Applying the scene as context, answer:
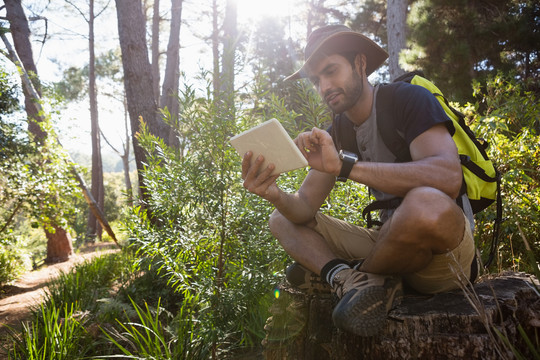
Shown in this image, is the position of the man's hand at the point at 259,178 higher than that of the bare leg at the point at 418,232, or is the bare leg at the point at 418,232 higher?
the man's hand at the point at 259,178

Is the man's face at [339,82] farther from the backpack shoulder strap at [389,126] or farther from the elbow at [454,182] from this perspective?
the elbow at [454,182]

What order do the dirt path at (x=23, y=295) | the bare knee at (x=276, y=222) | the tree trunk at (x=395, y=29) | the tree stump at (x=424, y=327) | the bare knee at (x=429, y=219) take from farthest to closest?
the tree trunk at (x=395, y=29)
the dirt path at (x=23, y=295)
the bare knee at (x=276, y=222)
the bare knee at (x=429, y=219)
the tree stump at (x=424, y=327)

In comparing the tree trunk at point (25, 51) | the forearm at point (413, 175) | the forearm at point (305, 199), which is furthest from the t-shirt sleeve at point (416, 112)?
the tree trunk at point (25, 51)

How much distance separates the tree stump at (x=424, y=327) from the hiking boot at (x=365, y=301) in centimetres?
7

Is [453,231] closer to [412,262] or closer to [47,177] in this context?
[412,262]

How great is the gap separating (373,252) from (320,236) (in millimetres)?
475

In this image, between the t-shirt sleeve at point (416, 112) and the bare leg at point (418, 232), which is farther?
the t-shirt sleeve at point (416, 112)

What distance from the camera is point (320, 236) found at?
6.77 ft

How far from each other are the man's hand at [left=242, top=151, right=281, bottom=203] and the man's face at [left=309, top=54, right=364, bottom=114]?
633 mm

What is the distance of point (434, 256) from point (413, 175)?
39 cm

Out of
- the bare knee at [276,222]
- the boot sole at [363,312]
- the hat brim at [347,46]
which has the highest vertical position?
the hat brim at [347,46]

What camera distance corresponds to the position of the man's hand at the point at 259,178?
5.87 feet

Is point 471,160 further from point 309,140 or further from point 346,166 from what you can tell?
point 309,140

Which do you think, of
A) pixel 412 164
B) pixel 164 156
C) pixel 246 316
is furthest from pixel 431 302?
pixel 164 156
